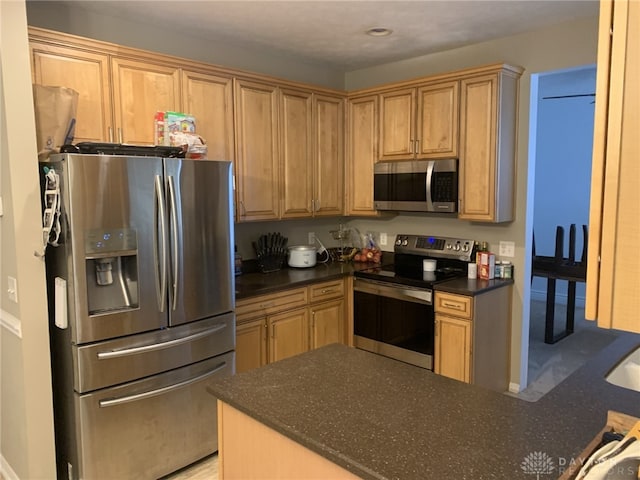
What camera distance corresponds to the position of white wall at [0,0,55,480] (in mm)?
2096

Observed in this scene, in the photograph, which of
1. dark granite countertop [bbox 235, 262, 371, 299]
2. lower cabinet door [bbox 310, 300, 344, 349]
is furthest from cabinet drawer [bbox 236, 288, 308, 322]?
lower cabinet door [bbox 310, 300, 344, 349]

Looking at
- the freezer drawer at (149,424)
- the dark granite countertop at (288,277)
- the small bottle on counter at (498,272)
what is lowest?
the freezer drawer at (149,424)

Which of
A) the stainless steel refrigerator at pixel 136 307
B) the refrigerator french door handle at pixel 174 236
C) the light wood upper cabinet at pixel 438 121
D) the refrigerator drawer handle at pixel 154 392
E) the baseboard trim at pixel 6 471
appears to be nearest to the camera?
the stainless steel refrigerator at pixel 136 307

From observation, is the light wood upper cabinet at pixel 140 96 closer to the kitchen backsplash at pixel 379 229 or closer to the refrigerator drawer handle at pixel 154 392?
the kitchen backsplash at pixel 379 229

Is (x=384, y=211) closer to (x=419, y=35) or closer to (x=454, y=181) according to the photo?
(x=454, y=181)

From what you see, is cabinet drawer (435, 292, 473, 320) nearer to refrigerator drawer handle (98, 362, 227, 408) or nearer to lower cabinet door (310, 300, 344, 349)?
lower cabinet door (310, 300, 344, 349)

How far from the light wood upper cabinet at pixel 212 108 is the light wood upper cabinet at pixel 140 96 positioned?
87mm

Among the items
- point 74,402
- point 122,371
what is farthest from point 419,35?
point 74,402

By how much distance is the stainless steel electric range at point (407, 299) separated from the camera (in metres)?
3.39

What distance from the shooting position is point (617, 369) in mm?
1768

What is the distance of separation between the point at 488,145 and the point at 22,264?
2.87 meters

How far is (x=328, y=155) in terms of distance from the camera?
13.1 ft

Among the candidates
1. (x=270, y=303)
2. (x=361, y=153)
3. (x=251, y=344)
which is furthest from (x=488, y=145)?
(x=251, y=344)

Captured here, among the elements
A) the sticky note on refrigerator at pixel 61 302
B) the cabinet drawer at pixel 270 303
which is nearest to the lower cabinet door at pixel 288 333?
the cabinet drawer at pixel 270 303
